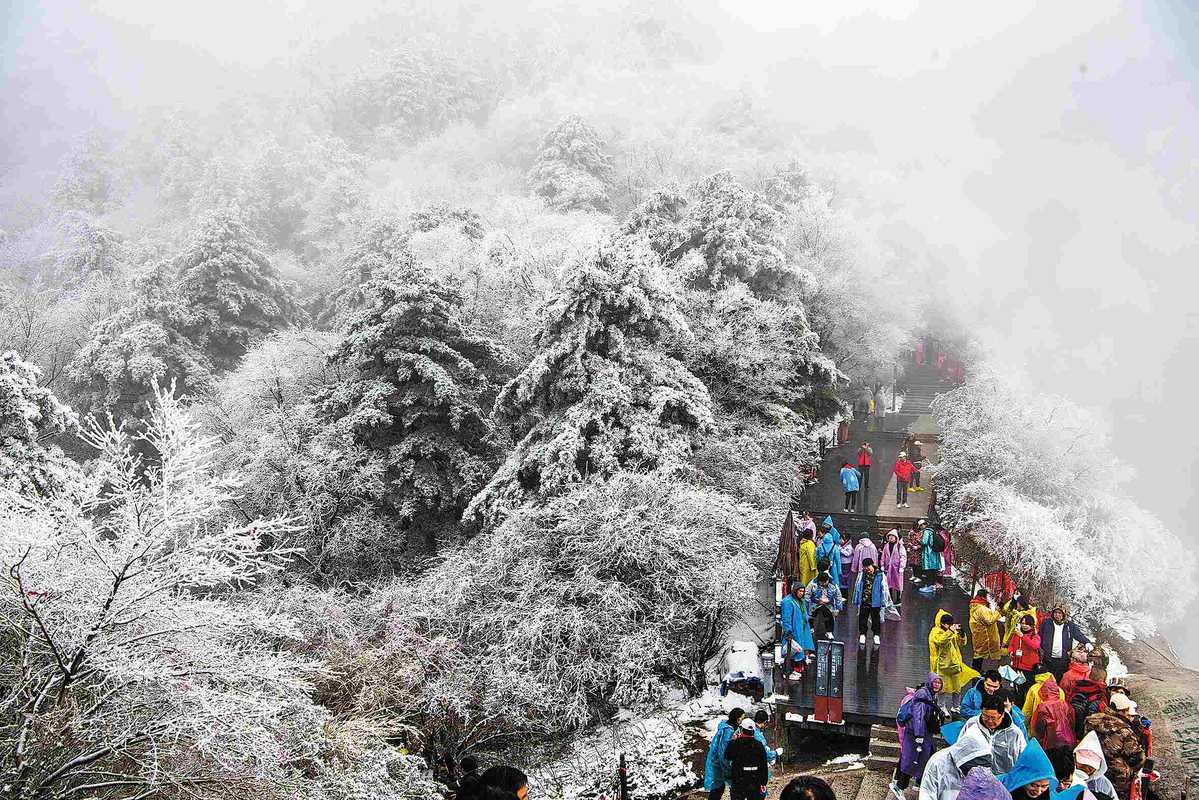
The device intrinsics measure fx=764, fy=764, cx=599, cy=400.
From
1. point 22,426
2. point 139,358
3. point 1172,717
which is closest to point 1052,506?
point 1172,717

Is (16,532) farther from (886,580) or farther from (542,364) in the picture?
(886,580)

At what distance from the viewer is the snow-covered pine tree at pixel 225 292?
2864 cm

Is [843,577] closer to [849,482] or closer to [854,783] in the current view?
[849,482]

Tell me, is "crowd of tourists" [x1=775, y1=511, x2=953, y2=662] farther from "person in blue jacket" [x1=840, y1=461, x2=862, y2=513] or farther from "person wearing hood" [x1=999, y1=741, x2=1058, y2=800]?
"person wearing hood" [x1=999, y1=741, x2=1058, y2=800]

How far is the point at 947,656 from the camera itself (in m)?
9.09

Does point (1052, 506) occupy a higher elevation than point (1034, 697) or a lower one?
higher

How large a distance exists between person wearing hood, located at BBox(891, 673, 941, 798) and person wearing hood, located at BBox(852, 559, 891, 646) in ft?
14.7

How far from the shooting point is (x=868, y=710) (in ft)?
32.1

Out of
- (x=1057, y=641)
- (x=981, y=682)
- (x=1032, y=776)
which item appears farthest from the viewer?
(x=1057, y=641)

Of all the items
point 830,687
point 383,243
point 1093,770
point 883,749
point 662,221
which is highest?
point 383,243

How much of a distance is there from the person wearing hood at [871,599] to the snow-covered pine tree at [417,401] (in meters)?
9.08

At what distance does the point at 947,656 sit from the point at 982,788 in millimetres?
5330

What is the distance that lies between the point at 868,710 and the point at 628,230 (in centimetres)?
1902

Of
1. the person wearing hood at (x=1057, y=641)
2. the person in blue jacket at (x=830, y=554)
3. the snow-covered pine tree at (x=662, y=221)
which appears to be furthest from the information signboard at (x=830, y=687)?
the snow-covered pine tree at (x=662, y=221)
